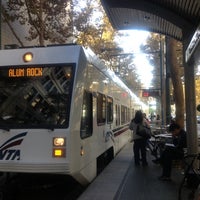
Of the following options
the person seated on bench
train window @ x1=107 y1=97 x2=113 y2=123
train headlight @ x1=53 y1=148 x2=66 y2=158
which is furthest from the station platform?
train window @ x1=107 y1=97 x2=113 y2=123

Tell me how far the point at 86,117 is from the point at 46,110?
1.06m

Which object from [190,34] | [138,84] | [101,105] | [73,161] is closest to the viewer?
[73,161]

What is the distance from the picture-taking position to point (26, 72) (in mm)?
8539

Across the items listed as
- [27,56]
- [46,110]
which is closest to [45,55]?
[27,56]

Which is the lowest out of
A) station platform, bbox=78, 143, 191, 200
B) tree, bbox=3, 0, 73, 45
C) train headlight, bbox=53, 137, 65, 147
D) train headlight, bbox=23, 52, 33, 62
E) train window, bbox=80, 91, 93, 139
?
station platform, bbox=78, 143, 191, 200

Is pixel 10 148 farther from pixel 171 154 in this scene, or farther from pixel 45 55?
pixel 171 154

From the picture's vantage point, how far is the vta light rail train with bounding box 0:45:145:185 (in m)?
7.84

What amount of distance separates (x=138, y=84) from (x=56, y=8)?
56.2 meters

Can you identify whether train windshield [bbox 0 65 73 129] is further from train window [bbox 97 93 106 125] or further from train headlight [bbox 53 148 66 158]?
train window [bbox 97 93 106 125]

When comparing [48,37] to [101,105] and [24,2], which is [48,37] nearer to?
[24,2]

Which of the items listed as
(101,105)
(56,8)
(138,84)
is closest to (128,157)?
(101,105)

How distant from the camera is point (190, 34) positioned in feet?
33.4

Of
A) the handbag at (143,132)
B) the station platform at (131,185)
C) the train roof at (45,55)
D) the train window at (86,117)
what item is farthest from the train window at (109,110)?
the train roof at (45,55)

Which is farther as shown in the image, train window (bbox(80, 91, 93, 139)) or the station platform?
train window (bbox(80, 91, 93, 139))
